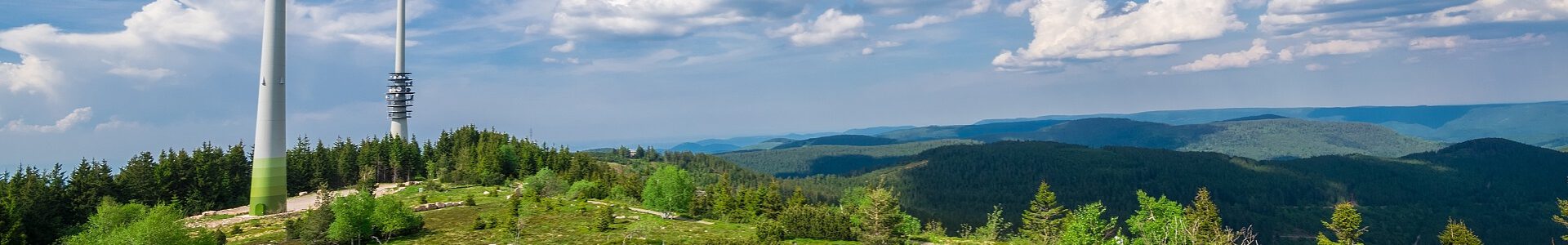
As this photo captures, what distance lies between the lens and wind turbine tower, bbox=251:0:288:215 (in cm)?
7656

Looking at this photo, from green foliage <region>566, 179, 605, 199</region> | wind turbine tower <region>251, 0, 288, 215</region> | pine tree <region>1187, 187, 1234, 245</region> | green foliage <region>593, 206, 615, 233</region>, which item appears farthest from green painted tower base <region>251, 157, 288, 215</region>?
pine tree <region>1187, 187, 1234, 245</region>

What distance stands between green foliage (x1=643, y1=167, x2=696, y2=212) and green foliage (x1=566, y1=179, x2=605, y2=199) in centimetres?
1093

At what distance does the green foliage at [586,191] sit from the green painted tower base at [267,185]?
91.8ft

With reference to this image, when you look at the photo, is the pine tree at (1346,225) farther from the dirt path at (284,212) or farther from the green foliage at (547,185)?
the green foliage at (547,185)

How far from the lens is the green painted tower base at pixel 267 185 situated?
76.8m

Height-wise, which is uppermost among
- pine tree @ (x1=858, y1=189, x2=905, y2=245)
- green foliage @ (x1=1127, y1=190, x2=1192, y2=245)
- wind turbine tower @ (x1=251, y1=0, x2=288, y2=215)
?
wind turbine tower @ (x1=251, y1=0, x2=288, y2=215)

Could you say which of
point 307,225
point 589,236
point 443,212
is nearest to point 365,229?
point 307,225

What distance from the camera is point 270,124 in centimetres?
7669

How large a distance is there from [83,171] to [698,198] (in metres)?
60.0

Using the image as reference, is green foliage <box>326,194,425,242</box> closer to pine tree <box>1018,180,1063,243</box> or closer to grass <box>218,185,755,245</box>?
grass <box>218,185,755,245</box>

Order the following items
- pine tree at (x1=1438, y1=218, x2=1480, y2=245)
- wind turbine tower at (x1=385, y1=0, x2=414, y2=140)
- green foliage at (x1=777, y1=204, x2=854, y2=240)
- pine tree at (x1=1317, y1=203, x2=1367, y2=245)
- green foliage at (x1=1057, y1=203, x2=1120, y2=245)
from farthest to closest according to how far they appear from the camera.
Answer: wind turbine tower at (x1=385, y1=0, x2=414, y2=140)
green foliage at (x1=777, y1=204, x2=854, y2=240)
pine tree at (x1=1317, y1=203, x2=1367, y2=245)
pine tree at (x1=1438, y1=218, x2=1480, y2=245)
green foliage at (x1=1057, y1=203, x2=1120, y2=245)

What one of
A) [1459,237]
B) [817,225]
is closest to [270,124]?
[817,225]

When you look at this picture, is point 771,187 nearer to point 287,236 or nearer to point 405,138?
point 287,236

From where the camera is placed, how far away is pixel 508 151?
419ft
